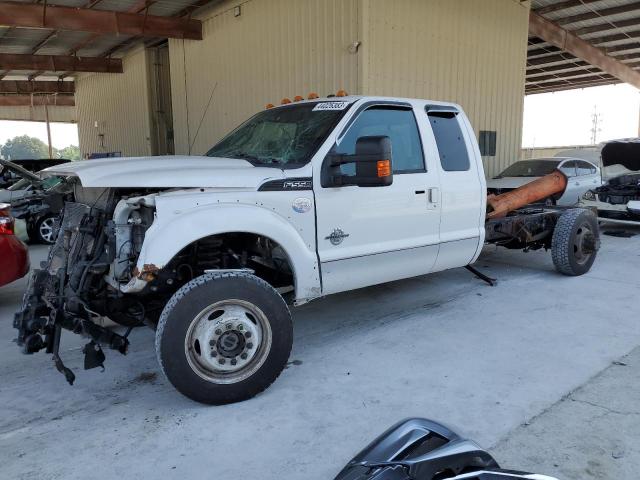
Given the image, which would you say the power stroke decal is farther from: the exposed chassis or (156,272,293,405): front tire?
the exposed chassis

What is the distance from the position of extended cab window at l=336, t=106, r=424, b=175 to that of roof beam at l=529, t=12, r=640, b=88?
12.5 m

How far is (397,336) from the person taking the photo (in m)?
4.44

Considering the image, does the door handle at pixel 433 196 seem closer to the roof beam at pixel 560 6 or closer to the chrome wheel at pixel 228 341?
the chrome wheel at pixel 228 341

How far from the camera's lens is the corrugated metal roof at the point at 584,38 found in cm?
1397

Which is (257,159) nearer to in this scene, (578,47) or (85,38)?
(85,38)

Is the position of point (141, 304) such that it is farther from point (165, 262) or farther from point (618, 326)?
point (618, 326)

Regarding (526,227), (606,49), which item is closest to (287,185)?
(526,227)

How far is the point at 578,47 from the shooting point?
16672mm

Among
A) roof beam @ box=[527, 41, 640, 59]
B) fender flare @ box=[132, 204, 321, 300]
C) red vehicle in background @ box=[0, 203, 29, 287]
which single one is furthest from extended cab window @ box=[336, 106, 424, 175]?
roof beam @ box=[527, 41, 640, 59]

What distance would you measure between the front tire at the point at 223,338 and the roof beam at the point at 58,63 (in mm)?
18221

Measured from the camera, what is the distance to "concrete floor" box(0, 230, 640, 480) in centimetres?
266

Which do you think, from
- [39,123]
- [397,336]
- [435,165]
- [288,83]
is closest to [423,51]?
[288,83]

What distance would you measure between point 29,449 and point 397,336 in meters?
2.87

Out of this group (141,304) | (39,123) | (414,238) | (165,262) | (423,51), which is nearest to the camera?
(165,262)
